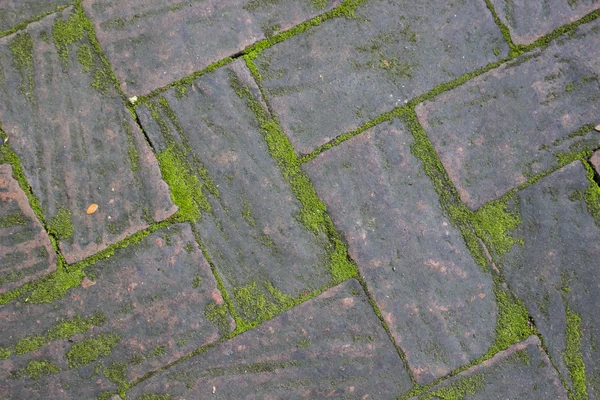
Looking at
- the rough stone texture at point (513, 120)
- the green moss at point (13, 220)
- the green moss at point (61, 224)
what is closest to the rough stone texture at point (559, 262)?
the rough stone texture at point (513, 120)

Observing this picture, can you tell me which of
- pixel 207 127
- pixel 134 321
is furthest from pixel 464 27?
pixel 134 321

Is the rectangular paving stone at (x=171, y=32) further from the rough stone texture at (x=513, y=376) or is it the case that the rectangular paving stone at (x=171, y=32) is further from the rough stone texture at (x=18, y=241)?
the rough stone texture at (x=513, y=376)

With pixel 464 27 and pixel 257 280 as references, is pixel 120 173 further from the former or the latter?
pixel 464 27

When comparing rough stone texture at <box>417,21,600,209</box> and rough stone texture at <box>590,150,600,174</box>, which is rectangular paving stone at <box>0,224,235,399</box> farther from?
rough stone texture at <box>590,150,600,174</box>

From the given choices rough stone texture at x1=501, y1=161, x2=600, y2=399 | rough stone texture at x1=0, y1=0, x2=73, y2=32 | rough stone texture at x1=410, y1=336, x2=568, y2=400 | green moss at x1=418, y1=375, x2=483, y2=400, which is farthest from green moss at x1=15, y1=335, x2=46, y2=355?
rough stone texture at x1=501, y1=161, x2=600, y2=399

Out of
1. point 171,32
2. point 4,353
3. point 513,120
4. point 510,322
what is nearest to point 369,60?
point 513,120

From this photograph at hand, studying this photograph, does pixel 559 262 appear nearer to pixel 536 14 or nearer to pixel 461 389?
pixel 461 389

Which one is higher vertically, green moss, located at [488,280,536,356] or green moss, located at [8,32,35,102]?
green moss, located at [8,32,35,102]
